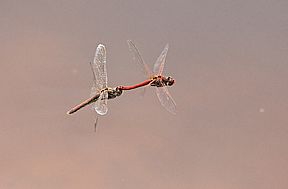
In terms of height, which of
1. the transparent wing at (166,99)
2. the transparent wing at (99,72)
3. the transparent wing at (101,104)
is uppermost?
the transparent wing at (99,72)

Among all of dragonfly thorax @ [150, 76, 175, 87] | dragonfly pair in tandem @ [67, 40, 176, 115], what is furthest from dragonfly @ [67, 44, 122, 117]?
dragonfly thorax @ [150, 76, 175, 87]

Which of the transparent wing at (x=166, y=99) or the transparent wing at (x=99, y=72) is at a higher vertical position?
the transparent wing at (x=99, y=72)

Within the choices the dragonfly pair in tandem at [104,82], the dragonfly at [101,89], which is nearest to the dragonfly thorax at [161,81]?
the dragonfly pair in tandem at [104,82]

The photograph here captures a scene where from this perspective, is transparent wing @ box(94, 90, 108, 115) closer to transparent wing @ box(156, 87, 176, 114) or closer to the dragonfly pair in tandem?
the dragonfly pair in tandem

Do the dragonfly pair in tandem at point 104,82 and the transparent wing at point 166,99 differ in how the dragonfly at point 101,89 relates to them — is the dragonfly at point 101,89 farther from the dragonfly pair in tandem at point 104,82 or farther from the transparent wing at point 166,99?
the transparent wing at point 166,99

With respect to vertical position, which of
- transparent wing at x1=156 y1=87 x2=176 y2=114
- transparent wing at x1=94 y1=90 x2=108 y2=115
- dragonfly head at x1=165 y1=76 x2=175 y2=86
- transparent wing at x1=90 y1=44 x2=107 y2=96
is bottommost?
transparent wing at x1=94 y1=90 x2=108 y2=115

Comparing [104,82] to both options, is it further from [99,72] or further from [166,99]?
[166,99]

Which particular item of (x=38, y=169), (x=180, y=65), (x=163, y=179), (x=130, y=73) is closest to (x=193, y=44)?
(x=180, y=65)

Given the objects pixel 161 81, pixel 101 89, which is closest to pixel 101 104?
pixel 101 89
